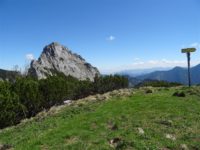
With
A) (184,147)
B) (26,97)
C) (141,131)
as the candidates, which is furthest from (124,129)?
(26,97)

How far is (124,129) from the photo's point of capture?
15312 millimetres

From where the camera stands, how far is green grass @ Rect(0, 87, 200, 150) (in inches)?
519

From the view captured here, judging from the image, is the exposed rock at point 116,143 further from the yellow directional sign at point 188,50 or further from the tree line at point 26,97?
the tree line at point 26,97

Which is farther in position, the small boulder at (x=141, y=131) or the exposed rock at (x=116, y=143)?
the small boulder at (x=141, y=131)

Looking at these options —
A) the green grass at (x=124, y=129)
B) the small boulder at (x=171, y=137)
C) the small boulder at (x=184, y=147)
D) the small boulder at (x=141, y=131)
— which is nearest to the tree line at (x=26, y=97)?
the green grass at (x=124, y=129)

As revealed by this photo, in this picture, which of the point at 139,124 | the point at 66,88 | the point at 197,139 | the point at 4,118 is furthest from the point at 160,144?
the point at 66,88

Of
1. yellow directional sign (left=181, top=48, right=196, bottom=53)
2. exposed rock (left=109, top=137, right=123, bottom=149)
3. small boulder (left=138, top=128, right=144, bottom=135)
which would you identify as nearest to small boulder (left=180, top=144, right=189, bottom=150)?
small boulder (left=138, top=128, right=144, bottom=135)

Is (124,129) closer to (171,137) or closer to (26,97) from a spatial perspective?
(171,137)

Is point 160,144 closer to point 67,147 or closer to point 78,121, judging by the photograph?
point 67,147

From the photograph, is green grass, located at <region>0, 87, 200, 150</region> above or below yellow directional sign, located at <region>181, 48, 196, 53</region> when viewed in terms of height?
below

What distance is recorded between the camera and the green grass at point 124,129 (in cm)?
1319

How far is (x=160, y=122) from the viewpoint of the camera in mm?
16469

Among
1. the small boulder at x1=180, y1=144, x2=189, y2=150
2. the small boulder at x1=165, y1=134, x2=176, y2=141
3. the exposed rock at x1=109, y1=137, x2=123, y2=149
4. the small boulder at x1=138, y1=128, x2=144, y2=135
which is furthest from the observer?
the small boulder at x1=138, y1=128, x2=144, y2=135

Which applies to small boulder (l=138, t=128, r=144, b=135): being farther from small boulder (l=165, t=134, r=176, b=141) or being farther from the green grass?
small boulder (l=165, t=134, r=176, b=141)
